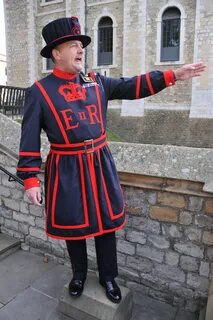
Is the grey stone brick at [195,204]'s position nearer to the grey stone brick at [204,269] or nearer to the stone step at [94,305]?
the grey stone brick at [204,269]

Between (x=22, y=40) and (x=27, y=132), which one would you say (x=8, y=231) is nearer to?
(x=27, y=132)

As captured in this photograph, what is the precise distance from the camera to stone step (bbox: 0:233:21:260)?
2937 millimetres

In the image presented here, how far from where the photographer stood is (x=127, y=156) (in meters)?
2.34

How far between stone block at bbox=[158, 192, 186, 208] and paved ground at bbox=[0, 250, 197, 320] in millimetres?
834

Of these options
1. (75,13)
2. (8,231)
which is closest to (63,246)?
(8,231)

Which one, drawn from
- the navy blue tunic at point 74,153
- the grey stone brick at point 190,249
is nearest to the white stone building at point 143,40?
the grey stone brick at point 190,249

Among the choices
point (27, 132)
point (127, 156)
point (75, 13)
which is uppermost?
point (75, 13)

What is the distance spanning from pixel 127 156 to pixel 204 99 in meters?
12.0

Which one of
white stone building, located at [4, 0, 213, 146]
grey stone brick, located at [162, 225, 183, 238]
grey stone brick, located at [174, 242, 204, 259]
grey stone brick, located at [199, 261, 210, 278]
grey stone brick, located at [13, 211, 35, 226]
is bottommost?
grey stone brick, located at [199, 261, 210, 278]

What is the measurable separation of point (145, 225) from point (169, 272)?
411 mm

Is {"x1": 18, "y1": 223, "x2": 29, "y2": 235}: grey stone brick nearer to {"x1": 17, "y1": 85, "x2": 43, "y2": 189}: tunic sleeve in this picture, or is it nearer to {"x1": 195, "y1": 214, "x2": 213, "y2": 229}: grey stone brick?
{"x1": 17, "y1": 85, "x2": 43, "y2": 189}: tunic sleeve

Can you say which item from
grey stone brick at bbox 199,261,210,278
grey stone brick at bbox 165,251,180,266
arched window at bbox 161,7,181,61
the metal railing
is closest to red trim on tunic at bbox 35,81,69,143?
grey stone brick at bbox 165,251,180,266

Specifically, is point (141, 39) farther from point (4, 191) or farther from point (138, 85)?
point (138, 85)

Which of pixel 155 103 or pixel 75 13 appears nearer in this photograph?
pixel 155 103
